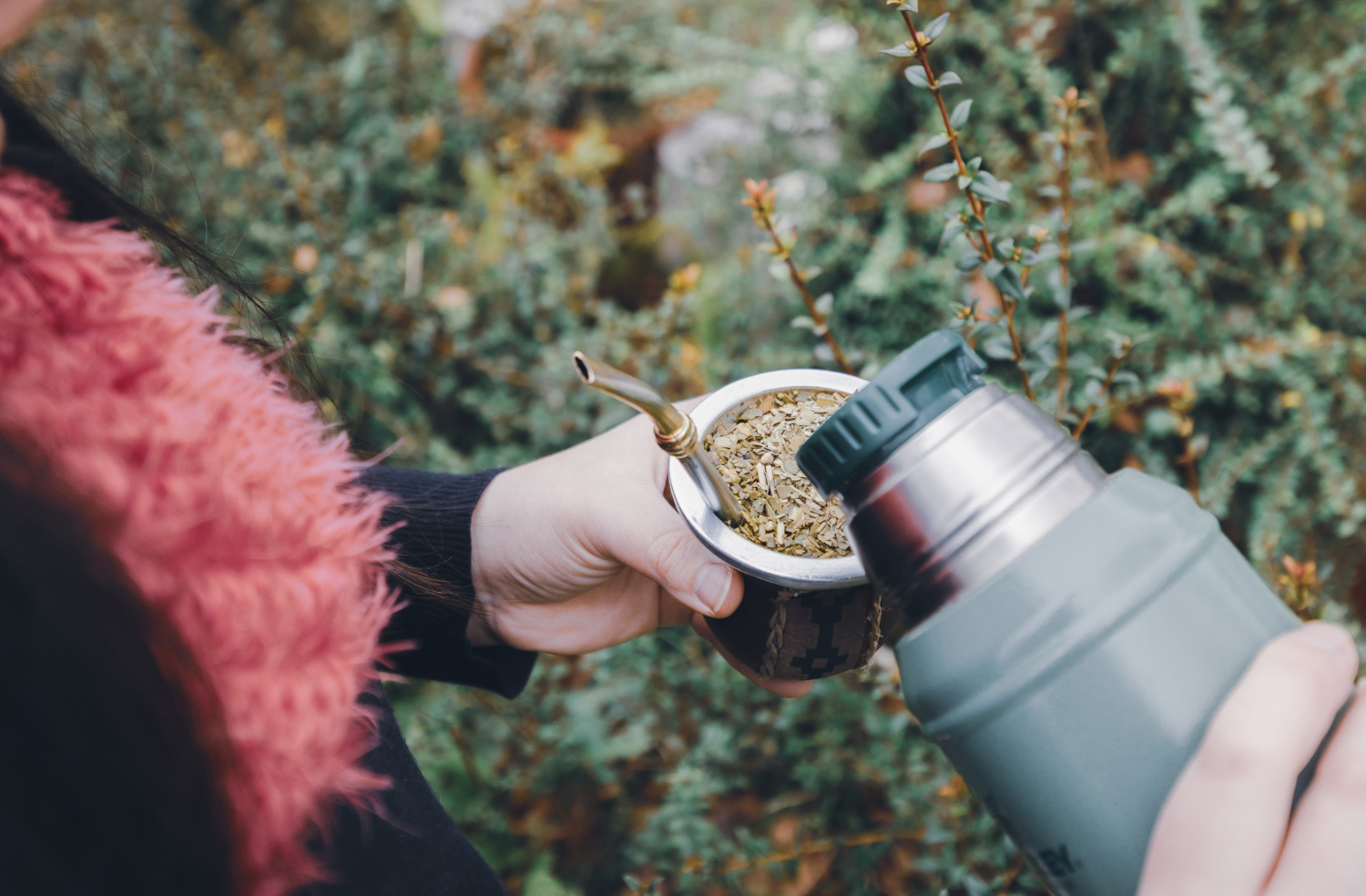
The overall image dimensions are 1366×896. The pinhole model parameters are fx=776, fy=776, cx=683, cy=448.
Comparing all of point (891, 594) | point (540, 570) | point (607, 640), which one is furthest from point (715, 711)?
point (891, 594)

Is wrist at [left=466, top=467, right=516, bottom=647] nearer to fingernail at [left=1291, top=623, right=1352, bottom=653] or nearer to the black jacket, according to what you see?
the black jacket

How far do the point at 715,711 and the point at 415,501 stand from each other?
73 cm

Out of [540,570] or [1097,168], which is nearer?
[540,570]

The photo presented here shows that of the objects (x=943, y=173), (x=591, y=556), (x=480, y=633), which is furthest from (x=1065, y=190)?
(x=480, y=633)

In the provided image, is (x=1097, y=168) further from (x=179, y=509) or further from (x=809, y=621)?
(x=179, y=509)

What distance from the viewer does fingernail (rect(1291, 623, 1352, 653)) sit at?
49 centimetres

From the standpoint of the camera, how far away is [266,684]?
61 centimetres

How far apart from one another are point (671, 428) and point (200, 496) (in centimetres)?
38

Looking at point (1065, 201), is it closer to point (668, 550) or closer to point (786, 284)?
point (668, 550)

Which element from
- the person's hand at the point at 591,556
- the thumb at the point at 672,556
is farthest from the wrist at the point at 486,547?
the thumb at the point at 672,556

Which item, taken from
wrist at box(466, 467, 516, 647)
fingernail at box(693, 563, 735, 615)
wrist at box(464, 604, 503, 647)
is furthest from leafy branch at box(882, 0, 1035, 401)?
wrist at box(464, 604, 503, 647)

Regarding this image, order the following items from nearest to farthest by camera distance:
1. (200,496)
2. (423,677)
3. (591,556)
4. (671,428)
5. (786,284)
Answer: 1. (200,496)
2. (671,428)
3. (591,556)
4. (423,677)
5. (786,284)

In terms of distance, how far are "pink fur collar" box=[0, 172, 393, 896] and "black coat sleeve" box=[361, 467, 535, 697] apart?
0.83 ft

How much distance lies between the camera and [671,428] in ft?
2.30
